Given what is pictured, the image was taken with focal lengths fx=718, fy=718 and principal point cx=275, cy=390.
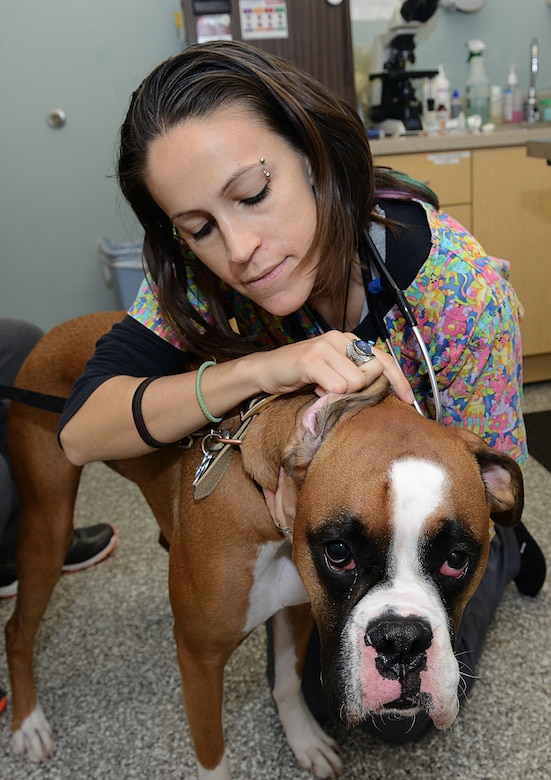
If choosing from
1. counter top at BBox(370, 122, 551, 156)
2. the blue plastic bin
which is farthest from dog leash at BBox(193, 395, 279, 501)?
the blue plastic bin

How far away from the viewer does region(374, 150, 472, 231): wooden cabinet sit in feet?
10.3

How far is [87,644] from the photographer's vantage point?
2.02 meters

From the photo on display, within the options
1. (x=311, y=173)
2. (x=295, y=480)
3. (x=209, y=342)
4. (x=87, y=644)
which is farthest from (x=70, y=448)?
(x=87, y=644)

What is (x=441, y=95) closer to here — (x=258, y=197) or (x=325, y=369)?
(x=258, y=197)

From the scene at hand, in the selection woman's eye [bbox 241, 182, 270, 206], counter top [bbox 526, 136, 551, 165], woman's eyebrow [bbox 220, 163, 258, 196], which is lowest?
counter top [bbox 526, 136, 551, 165]

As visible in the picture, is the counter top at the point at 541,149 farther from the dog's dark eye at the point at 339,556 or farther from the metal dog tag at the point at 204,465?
the dog's dark eye at the point at 339,556

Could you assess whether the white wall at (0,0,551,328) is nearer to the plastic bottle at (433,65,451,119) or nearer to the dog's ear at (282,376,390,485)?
the plastic bottle at (433,65,451,119)

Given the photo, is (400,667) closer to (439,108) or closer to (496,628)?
(496,628)

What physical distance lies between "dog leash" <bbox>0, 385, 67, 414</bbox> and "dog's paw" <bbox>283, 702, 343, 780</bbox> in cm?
84

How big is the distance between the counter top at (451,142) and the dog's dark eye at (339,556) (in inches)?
95.7

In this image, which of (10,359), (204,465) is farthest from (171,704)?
(10,359)

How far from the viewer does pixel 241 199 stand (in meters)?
1.18

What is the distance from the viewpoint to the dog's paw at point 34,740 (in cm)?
163

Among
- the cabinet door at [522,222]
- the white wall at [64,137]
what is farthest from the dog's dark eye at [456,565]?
the white wall at [64,137]
